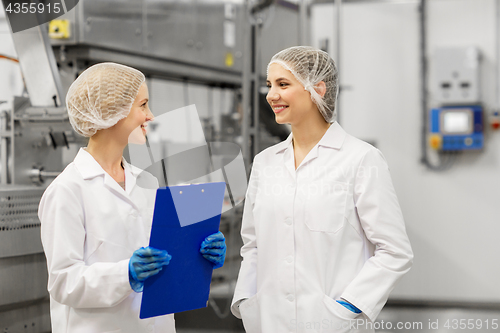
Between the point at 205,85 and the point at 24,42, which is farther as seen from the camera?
the point at 205,85

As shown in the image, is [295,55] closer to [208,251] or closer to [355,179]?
[355,179]

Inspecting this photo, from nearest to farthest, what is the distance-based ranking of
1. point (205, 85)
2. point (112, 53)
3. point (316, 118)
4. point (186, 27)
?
point (316, 118) → point (112, 53) → point (186, 27) → point (205, 85)

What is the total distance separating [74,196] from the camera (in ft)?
3.83

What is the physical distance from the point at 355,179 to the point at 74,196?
69 centimetres

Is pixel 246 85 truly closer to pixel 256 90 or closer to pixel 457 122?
pixel 256 90

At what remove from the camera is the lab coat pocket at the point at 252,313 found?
141 centimetres

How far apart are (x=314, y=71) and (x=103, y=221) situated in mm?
683

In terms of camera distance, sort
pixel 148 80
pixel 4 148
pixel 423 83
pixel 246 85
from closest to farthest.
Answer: pixel 4 148
pixel 246 85
pixel 148 80
pixel 423 83

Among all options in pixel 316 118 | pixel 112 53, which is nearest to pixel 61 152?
pixel 112 53

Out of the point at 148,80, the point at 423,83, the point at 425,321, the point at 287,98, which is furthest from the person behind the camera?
the point at 423,83

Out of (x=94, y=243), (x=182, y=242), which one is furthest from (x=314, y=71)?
(x=94, y=243)

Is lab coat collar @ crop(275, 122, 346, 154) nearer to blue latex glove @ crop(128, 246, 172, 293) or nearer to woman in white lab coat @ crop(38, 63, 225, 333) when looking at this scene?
woman in white lab coat @ crop(38, 63, 225, 333)

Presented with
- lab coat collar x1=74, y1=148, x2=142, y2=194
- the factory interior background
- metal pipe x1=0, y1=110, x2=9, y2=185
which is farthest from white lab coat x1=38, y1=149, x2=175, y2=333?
the factory interior background

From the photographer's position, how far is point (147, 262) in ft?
3.62
